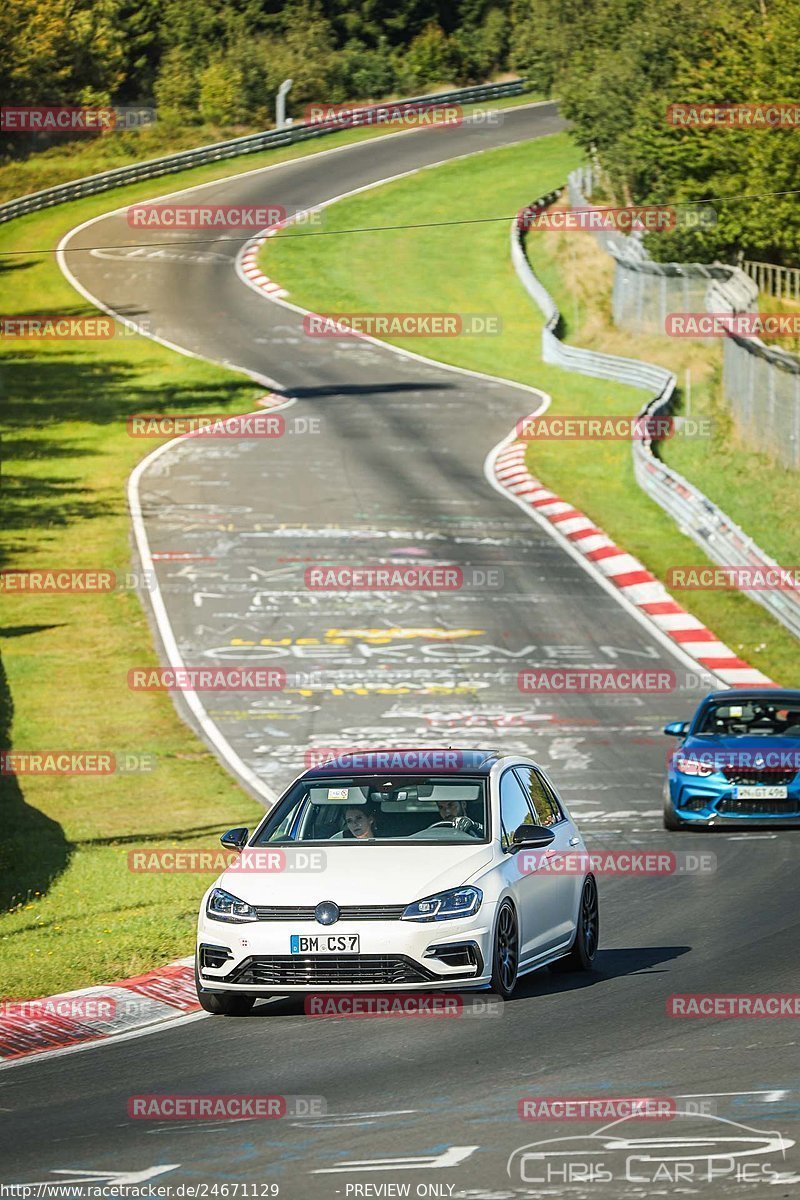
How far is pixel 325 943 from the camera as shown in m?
10.9

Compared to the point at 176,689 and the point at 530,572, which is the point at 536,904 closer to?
the point at 176,689

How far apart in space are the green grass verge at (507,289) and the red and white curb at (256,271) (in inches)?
16.5

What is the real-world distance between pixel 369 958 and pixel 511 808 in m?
1.79

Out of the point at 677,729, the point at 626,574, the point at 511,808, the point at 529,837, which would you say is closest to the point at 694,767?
the point at 677,729

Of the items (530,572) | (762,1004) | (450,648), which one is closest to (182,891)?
(762,1004)

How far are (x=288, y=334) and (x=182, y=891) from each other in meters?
41.0

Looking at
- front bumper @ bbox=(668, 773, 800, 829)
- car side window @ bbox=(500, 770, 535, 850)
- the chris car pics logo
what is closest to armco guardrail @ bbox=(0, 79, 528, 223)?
front bumper @ bbox=(668, 773, 800, 829)

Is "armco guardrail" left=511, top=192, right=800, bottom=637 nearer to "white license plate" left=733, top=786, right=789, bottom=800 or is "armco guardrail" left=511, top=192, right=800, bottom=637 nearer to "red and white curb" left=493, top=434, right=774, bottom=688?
"red and white curb" left=493, top=434, right=774, bottom=688

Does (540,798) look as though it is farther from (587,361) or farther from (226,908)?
(587,361)

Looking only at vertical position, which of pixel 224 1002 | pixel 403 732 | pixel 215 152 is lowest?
pixel 403 732

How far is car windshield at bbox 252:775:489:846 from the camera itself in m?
11.9

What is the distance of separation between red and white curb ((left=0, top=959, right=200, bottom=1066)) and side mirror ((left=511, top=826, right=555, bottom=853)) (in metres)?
2.19

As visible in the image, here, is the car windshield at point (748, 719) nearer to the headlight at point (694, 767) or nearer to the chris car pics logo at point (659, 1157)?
the headlight at point (694, 767)

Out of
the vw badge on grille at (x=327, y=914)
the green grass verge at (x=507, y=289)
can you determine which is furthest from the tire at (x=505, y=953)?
the green grass verge at (x=507, y=289)
